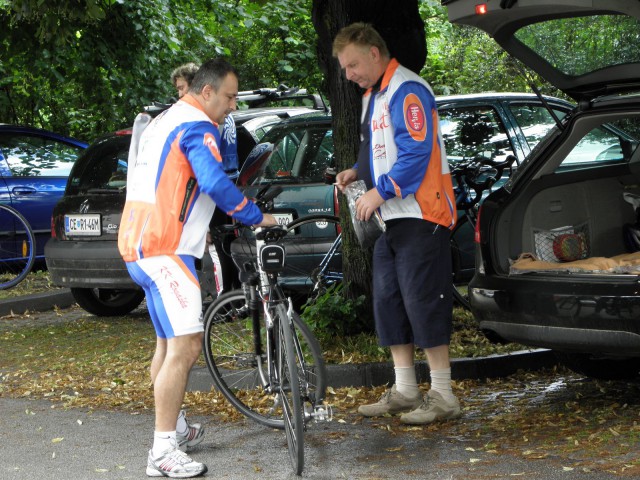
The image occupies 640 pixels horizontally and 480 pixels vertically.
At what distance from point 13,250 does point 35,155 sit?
136 centimetres

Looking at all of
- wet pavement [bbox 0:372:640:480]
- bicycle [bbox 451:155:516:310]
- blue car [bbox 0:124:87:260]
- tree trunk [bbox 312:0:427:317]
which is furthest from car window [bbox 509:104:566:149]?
blue car [bbox 0:124:87:260]

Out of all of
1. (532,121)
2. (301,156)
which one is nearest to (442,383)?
(301,156)

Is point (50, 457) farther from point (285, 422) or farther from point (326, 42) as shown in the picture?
point (326, 42)

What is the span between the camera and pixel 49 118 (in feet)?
56.2

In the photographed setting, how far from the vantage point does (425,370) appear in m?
7.14

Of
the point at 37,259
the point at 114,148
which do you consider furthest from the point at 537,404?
the point at 37,259

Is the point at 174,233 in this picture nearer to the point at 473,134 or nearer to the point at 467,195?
the point at 467,195

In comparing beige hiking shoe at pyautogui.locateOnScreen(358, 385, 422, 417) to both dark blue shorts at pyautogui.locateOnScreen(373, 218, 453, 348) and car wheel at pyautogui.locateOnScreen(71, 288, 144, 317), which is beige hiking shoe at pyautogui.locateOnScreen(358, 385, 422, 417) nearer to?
dark blue shorts at pyautogui.locateOnScreen(373, 218, 453, 348)

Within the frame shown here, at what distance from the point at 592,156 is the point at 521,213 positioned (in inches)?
44.8

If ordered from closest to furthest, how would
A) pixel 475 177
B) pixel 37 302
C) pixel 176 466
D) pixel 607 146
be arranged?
pixel 176 466
pixel 607 146
pixel 475 177
pixel 37 302

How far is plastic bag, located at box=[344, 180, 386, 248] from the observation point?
6.09m

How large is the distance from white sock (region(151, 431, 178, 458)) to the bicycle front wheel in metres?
7.03

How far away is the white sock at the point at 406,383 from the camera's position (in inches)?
252

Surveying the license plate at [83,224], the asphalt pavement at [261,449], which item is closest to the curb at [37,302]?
the license plate at [83,224]
